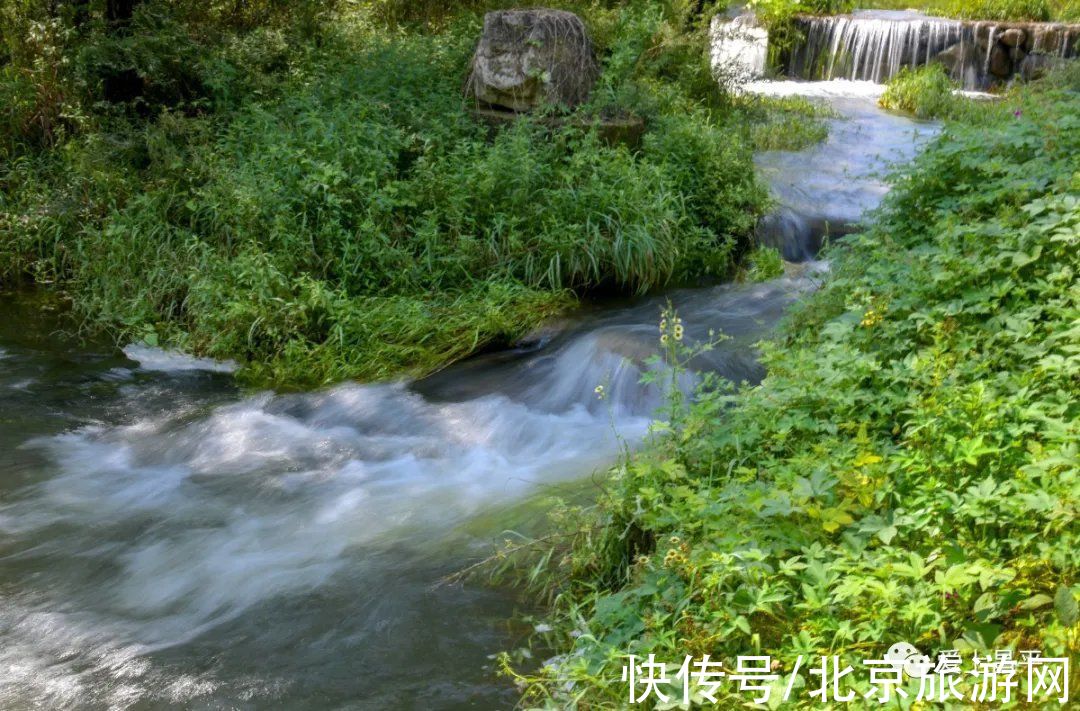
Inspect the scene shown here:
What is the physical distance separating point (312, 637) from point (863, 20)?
15841 mm

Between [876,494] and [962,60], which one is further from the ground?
[962,60]

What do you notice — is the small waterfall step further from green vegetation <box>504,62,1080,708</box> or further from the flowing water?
green vegetation <box>504,62,1080,708</box>

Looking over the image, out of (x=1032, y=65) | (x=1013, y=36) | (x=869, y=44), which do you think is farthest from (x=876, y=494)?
(x=869, y=44)

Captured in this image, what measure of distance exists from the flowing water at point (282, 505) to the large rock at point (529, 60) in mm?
2608

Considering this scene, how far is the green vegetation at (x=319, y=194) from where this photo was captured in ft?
24.9

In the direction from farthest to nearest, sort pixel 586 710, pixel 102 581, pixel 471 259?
pixel 471 259, pixel 102 581, pixel 586 710

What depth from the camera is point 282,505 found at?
18.0 feet

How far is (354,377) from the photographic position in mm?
7121

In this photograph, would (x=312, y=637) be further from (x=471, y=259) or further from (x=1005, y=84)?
(x=1005, y=84)

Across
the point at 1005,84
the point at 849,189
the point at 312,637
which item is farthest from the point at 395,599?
the point at 1005,84

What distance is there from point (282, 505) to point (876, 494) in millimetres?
3324

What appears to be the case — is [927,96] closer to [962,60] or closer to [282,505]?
[962,60]

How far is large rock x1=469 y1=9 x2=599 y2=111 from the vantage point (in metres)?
9.49

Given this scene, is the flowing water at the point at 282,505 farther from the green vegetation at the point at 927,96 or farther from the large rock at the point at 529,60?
the green vegetation at the point at 927,96
